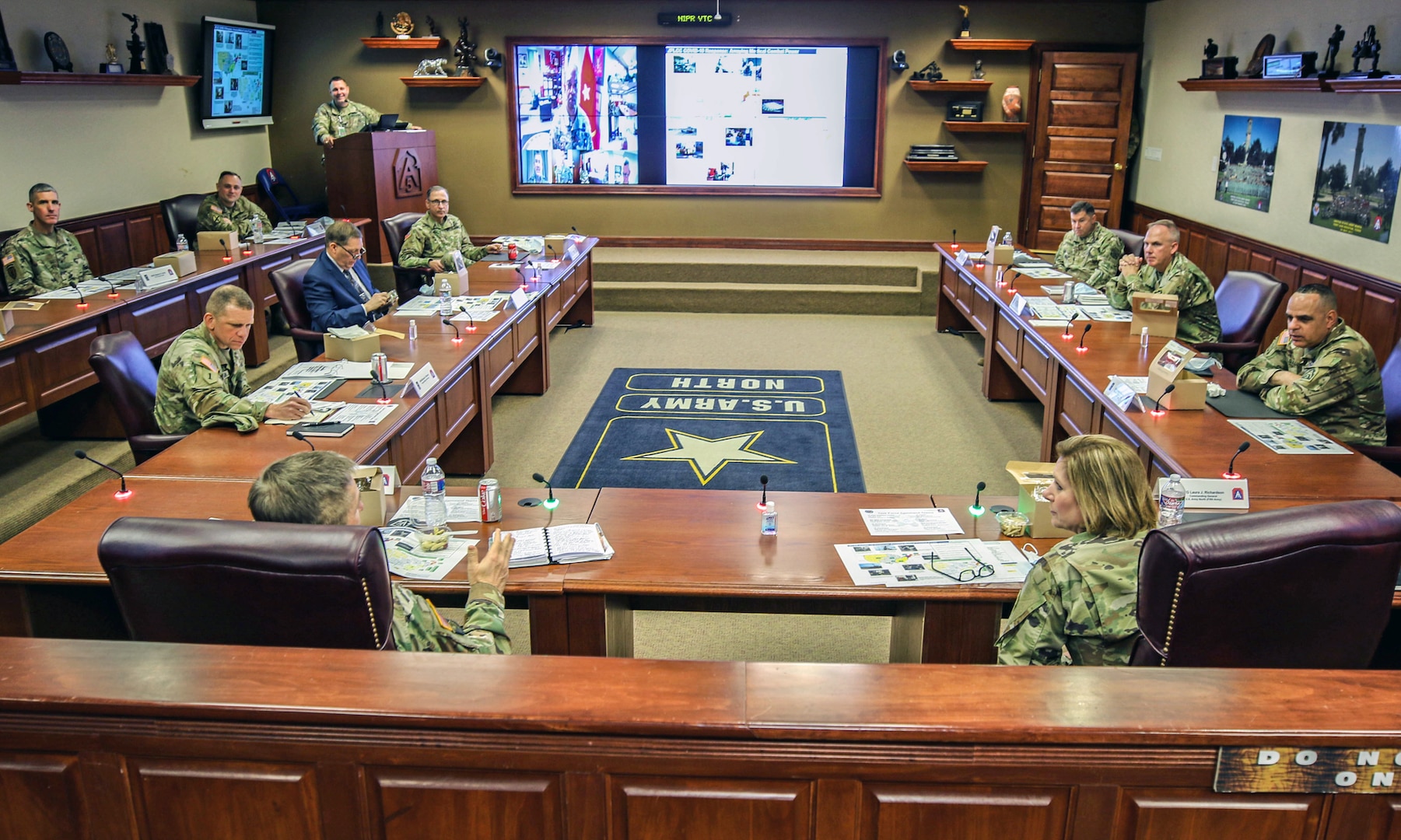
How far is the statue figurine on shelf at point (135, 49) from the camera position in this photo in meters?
7.99

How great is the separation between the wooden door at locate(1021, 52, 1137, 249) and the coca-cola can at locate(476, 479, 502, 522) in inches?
320

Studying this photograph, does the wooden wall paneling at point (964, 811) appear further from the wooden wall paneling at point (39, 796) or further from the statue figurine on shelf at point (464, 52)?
the statue figurine on shelf at point (464, 52)

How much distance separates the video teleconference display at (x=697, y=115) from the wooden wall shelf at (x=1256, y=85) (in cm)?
298

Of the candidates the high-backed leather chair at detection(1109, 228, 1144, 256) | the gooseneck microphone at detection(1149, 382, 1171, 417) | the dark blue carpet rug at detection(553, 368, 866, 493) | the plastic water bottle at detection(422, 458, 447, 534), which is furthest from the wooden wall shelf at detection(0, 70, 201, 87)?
the high-backed leather chair at detection(1109, 228, 1144, 256)

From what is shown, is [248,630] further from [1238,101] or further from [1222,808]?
[1238,101]

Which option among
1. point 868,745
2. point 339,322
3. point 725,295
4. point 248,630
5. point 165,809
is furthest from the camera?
point 725,295

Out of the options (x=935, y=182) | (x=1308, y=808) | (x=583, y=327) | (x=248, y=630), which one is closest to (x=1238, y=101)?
(x=935, y=182)

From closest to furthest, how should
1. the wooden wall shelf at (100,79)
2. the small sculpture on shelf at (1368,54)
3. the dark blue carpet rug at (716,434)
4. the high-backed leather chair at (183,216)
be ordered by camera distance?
the dark blue carpet rug at (716,434) < the small sculpture on shelf at (1368,54) < the wooden wall shelf at (100,79) < the high-backed leather chair at (183,216)

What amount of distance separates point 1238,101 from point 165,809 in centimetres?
834

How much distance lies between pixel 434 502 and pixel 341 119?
775 centimetres

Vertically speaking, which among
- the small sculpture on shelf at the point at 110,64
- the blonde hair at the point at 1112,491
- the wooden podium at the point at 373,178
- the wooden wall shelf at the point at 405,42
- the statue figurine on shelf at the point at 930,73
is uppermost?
the wooden wall shelf at the point at 405,42

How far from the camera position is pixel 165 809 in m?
1.53

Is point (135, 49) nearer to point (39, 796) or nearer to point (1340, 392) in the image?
point (39, 796)

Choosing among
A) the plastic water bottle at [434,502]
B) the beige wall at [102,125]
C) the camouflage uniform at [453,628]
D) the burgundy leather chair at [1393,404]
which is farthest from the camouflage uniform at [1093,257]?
the beige wall at [102,125]
